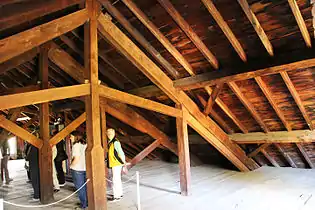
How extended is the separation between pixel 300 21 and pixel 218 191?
3333mm

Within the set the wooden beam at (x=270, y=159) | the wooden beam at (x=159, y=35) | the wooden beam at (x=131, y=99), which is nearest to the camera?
the wooden beam at (x=131, y=99)

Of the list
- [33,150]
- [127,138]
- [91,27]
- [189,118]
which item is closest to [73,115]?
[127,138]

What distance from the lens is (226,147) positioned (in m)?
5.94

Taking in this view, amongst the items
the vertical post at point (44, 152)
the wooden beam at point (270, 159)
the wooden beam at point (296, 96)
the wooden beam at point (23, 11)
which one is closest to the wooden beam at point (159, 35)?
the wooden beam at point (23, 11)

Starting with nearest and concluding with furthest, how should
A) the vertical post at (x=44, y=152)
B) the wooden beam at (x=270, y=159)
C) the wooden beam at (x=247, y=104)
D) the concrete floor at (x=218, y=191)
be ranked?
1. the concrete floor at (x=218, y=191)
2. the wooden beam at (x=247, y=104)
3. the vertical post at (x=44, y=152)
4. the wooden beam at (x=270, y=159)

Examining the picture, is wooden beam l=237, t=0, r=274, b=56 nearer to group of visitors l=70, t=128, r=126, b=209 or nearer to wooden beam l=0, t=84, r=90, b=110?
wooden beam l=0, t=84, r=90, b=110

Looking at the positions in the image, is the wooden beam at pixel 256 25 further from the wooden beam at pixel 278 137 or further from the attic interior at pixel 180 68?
the wooden beam at pixel 278 137

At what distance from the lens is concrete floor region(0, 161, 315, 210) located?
428cm

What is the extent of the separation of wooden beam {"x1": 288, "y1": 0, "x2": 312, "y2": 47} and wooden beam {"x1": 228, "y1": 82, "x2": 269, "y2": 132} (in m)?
1.37

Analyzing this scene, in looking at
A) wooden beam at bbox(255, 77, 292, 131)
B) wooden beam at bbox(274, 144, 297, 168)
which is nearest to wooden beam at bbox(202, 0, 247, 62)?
wooden beam at bbox(255, 77, 292, 131)

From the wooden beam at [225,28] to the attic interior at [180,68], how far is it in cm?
1

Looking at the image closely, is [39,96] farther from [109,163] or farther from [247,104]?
[247,104]

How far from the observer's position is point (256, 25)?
11.2 feet

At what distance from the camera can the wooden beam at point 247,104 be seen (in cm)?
457
